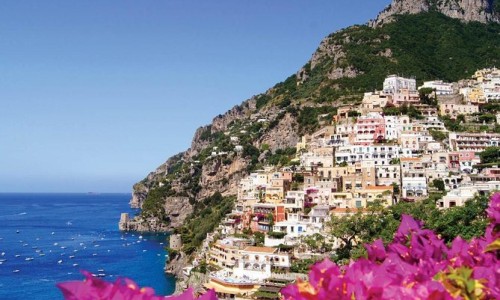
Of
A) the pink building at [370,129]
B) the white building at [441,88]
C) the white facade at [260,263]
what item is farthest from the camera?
the white building at [441,88]

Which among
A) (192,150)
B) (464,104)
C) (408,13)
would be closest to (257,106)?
(192,150)

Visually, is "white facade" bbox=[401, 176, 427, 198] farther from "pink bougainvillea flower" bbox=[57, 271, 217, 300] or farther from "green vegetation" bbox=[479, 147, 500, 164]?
"pink bougainvillea flower" bbox=[57, 271, 217, 300]

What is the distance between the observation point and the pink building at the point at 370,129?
47719 mm

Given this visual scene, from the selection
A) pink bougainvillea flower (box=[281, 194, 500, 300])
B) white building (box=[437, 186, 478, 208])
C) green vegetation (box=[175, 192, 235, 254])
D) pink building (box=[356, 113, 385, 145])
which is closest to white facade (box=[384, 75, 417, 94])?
pink building (box=[356, 113, 385, 145])

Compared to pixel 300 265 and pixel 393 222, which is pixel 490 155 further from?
pixel 300 265

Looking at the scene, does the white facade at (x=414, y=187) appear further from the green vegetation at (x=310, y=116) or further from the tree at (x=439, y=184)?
the green vegetation at (x=310, y=116)

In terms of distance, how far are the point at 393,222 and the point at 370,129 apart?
18.9m

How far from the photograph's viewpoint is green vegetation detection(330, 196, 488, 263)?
92.0 ft

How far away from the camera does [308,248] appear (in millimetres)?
32938

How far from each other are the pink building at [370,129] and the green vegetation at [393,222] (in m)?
13.7

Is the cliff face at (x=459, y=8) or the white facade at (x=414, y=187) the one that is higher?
the cliff face at (x=459, y=8)

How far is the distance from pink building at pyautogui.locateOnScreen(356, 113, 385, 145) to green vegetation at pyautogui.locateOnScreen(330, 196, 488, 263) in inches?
541

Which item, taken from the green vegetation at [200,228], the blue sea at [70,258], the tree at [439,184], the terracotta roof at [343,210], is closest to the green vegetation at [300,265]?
the terracotta roof at [343,210]

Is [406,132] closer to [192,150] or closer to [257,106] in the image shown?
[257,106]
